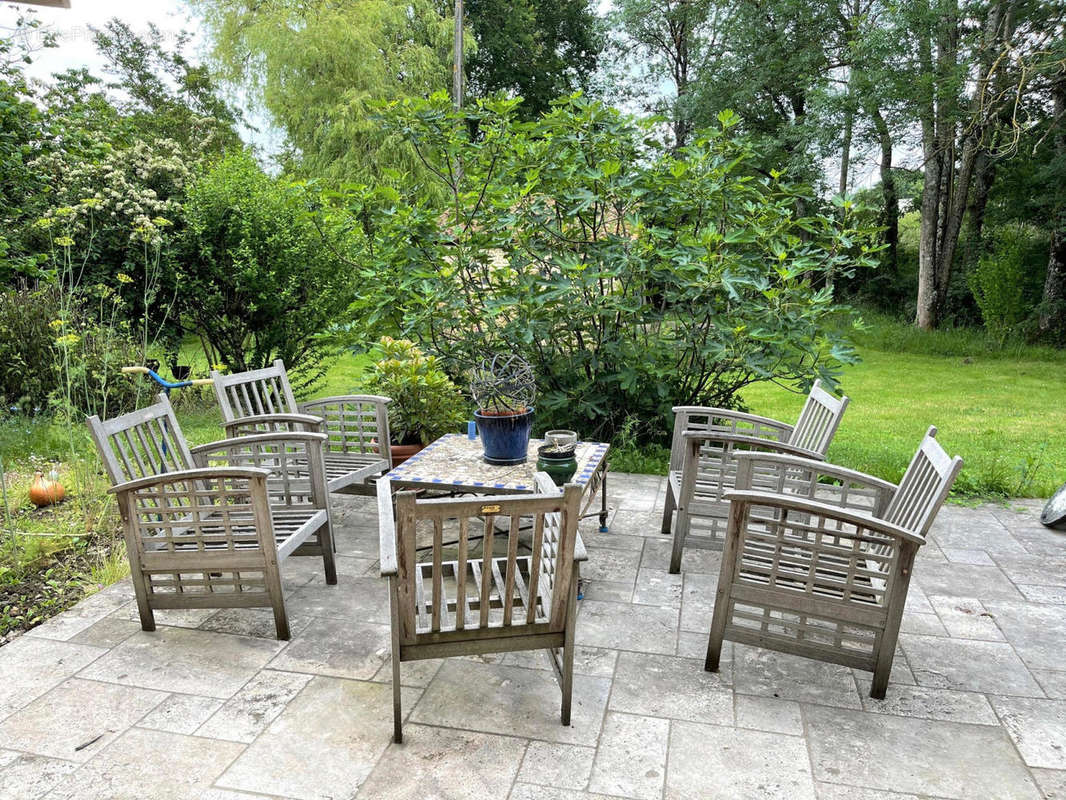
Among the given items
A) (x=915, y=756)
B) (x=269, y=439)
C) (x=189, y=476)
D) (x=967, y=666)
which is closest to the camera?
(x=915, y=756)

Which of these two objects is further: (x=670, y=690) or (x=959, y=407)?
(x=959, y=407)

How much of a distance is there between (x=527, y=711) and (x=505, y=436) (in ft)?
4.15

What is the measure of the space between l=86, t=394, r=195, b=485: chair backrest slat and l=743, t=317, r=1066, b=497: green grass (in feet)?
14.2

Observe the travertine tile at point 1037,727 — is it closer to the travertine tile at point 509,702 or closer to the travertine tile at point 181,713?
the travertine tile at point 509,702

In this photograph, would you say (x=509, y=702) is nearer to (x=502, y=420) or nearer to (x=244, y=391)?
(x=502, y=420)

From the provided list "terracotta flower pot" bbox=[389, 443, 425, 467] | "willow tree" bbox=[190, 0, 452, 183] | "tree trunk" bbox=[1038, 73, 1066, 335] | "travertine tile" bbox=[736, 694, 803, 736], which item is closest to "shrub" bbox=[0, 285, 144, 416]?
"terracotta flower pot" bbox=[389, 443, 425, 467]

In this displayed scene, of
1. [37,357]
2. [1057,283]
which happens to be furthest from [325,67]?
[1057,283]

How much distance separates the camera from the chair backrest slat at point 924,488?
2.12 m

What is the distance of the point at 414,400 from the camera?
4535 millimetres

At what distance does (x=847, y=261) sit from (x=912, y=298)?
1104cm

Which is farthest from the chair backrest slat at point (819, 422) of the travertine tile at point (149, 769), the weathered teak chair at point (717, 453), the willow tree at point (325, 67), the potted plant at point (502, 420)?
the willow tree at point (325, 67)

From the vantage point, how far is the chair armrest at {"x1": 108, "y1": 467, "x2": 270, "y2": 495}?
2.43m

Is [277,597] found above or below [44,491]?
above

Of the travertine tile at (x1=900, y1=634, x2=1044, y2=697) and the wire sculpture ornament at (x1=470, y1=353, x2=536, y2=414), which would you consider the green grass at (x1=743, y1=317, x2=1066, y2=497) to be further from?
the wire sculpture ornament at (x1=470, y1=353, x2=536, y2=414)
